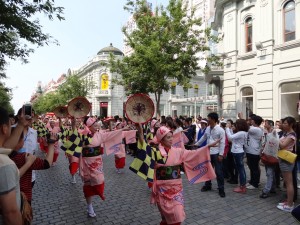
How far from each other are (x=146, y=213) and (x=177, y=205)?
1880 mm

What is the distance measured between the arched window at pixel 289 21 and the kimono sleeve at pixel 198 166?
38.7ft

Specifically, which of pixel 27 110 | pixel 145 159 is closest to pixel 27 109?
pixel 27 110

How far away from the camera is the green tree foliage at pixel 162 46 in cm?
1608

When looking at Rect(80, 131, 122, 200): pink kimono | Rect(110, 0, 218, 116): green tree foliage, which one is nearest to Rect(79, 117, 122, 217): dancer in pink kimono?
Rect(80, 131, 122, 200): pink kimono

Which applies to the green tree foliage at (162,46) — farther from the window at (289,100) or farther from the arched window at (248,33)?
the window at (289,100)

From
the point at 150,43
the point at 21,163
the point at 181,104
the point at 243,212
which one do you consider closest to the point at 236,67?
the point at 150,43

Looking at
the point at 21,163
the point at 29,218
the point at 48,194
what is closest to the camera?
the point at 29,218

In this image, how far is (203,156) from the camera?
14.2 feet

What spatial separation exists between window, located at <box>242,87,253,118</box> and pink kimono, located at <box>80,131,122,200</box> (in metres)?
12.4

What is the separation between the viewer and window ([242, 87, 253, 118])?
15922 millimetres

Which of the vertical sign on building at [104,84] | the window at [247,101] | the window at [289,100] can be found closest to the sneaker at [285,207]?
the window at [289,100]

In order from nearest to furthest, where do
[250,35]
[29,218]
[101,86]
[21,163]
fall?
1. [29,218]
2. [21,163]
3. [250,35]
4. [101,86]

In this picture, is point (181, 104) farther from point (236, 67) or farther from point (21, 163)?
point (21, 163)

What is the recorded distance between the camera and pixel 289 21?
535 inches
